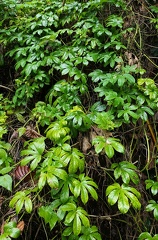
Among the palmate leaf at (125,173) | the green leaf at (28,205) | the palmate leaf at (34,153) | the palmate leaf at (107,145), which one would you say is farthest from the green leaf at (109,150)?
the green leaf at (28,205)

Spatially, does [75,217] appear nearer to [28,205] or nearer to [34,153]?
[28,205]

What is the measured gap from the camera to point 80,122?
1555 mm

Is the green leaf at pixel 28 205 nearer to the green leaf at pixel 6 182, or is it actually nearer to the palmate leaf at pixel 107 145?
the green leaf at pixel 6 182

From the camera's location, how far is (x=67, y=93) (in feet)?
6.05

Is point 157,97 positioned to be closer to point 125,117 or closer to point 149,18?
point 125,117

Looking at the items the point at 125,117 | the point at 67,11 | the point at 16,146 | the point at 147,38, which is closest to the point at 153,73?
the point at 147,38

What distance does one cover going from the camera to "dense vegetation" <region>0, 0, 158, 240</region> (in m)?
1.38

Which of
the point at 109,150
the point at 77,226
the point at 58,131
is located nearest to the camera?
the point at 77,226

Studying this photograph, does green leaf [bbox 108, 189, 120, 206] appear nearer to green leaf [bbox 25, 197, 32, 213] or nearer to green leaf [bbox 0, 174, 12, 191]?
green leaf [bbox 25, 197, 32, 213]

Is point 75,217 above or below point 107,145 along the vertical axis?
below

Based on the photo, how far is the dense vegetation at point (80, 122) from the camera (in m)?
1.38

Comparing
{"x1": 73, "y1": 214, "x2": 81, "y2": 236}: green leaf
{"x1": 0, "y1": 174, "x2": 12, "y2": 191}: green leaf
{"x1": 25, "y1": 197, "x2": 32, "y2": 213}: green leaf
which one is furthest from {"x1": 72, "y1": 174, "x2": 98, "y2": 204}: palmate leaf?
{"x1": 0, "y1": 174, "x2": 12, "y2": 191}: green leaf

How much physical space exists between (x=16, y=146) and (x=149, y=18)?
1672mm

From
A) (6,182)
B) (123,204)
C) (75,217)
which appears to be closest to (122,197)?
(123,204)
